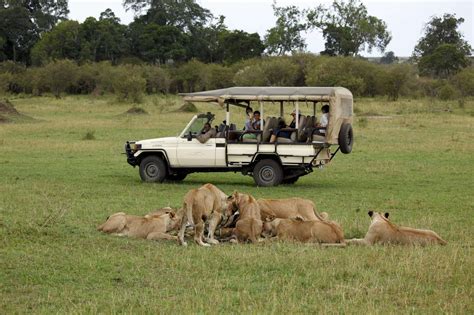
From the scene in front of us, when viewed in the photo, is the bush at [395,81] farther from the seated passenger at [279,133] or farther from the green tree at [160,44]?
the seated passenger at [279,133]

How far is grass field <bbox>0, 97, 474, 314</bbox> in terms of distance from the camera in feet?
24.2

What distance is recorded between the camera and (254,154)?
57.2 feet

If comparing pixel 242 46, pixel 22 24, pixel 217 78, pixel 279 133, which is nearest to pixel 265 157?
pixel 279 133

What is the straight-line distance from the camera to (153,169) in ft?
59.2

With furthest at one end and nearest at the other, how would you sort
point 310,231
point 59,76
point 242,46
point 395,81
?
point 242,46 → point 59,76 → point 395,81 → point 310,231

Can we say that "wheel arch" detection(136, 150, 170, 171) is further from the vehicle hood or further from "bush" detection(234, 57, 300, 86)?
"bush" detection(234, 57, 300, 86)

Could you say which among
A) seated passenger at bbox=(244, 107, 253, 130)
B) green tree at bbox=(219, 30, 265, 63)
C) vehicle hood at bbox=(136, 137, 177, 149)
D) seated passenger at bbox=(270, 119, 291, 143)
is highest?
green tree at bbox=(219, 30, 265, 63)

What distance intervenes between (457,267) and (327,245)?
184cm

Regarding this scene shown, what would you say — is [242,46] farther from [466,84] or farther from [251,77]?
[466,84]

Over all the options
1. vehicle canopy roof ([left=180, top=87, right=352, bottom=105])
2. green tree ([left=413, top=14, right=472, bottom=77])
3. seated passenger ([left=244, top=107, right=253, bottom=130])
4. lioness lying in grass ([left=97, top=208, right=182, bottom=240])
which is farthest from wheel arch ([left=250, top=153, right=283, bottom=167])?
green tree ([left=413, top=14, right=472, bottom=77])

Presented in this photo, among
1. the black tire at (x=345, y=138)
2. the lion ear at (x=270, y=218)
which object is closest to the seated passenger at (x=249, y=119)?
the black tire at (x=345, y=138)

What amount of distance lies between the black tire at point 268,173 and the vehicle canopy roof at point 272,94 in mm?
1363

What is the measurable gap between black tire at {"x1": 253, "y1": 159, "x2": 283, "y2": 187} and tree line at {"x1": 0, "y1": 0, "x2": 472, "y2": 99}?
151 feet

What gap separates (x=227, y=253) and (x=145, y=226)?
5.54ft
